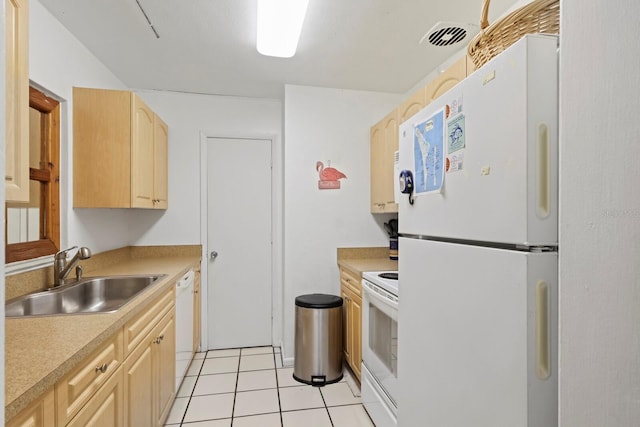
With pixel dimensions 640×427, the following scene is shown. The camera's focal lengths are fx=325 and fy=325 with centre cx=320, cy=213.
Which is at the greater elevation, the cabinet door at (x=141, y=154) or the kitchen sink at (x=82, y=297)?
the cabinet door at (x=141, y=154)

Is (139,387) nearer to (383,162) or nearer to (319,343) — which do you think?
(319,343)

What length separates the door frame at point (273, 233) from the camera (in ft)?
10.3

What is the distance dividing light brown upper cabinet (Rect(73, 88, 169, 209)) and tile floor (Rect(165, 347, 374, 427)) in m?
1.44

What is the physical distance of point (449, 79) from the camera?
179 cm

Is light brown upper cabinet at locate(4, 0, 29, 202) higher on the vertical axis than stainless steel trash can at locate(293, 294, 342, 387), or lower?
higher

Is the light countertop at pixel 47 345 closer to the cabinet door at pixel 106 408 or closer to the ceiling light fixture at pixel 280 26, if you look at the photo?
the cabinet door at pixel 106 408

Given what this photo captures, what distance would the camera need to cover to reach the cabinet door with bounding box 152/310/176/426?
1.79 metres

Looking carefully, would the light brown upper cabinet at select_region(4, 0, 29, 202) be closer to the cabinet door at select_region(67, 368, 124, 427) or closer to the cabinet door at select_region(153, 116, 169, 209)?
the cabinet door at select_region(67, 368, 124, 427)

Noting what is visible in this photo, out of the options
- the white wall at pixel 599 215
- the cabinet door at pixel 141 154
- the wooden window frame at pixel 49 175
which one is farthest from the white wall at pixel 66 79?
the white wall at pixel 599 215

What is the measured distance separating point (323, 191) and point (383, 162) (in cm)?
59

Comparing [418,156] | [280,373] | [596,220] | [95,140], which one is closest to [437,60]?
[418,156]

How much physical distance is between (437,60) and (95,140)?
2466 millimetres

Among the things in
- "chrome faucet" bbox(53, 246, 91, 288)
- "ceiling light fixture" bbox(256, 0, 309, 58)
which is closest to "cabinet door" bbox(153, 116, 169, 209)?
"chrome faucet" bbox(53, 246, 91, 288)

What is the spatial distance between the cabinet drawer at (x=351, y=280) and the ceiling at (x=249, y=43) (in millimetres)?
1614
